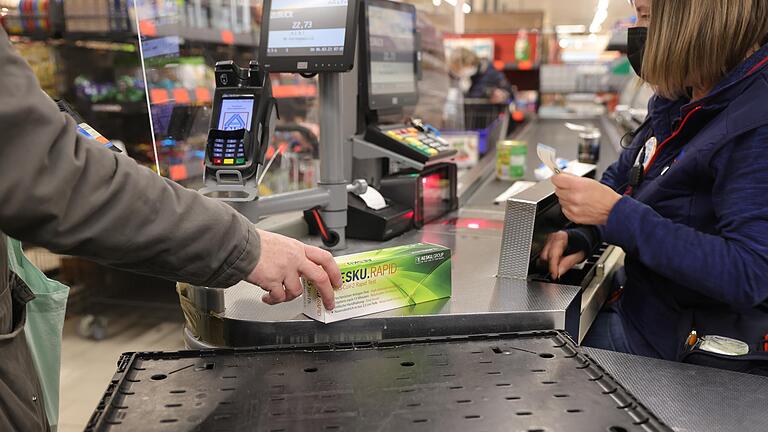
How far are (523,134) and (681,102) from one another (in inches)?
126

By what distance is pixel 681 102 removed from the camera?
1513mm

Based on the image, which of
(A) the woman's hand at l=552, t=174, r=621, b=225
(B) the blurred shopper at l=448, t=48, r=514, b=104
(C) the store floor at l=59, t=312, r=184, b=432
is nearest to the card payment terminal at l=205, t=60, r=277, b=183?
(A) the woman's hand at l=552, t=174, r=621, b=225

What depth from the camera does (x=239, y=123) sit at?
1.44m

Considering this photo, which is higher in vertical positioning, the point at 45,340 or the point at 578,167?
the point at 578,167

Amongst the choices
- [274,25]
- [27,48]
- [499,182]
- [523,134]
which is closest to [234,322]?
Result: [274,25]

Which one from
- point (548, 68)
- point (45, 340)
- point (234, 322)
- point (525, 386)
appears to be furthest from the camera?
point (548, 68)

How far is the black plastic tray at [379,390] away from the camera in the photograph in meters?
0.84

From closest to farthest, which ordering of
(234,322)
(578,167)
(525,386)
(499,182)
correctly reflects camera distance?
(525,386)
(234,322)
(578,167)
(499,182)

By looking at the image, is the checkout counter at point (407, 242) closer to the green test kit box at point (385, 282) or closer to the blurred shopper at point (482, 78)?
the green test kit box at point (385, 282)

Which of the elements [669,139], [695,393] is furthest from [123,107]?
[695,393]

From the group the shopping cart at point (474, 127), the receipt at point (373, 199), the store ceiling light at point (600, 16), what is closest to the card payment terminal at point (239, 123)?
the receipt at point (373, 199)

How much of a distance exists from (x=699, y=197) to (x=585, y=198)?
221 millimetres

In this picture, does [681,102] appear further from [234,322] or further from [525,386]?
[234,322]

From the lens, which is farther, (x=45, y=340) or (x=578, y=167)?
(x=578, y=167)
